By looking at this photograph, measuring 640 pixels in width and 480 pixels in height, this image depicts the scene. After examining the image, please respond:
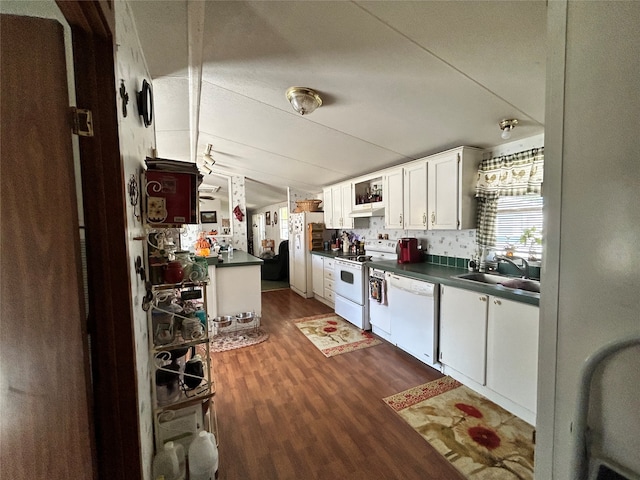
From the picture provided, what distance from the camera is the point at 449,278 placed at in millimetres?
2293

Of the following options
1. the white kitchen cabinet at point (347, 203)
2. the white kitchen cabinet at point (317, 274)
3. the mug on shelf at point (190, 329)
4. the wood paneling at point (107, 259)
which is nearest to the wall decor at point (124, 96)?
the wood paneling at point (107, 259)

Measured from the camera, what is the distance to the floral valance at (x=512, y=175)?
219 cm

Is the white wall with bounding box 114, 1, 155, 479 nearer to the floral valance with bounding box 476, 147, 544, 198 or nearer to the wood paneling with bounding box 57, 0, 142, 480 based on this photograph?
the wood paneling with bounding box 57, 0, 142, 480

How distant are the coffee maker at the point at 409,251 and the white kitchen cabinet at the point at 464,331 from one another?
818mm

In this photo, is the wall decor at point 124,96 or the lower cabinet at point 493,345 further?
the lower cabinet at point 493,345

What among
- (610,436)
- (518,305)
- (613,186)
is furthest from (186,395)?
(518,305)

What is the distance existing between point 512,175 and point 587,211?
6.70ft

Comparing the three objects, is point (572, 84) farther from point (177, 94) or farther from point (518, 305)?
point (177, 94)

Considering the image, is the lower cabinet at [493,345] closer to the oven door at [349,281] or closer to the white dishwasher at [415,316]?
the white dishwasher at [415,316]

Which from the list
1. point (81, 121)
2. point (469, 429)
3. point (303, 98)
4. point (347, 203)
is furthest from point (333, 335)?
point (81, 121)

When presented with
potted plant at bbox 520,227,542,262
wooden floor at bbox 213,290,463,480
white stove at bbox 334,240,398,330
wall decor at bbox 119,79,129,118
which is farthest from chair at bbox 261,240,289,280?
wall decor at bbox 119,79,129,118

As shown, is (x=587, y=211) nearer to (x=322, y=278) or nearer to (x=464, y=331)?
(x=464, y=331)

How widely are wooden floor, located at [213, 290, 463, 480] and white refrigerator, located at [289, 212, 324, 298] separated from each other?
202 cm

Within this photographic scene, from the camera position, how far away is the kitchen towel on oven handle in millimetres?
3006
